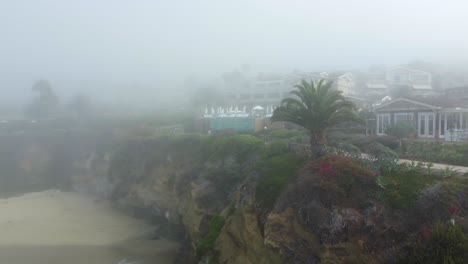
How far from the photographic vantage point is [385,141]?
27000 mm

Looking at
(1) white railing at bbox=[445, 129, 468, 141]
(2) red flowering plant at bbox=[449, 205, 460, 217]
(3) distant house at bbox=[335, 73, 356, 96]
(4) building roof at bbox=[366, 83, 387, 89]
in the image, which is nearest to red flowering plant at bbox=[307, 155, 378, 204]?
(2) red flowering plant at bbox=[449, 205, 460, 217]

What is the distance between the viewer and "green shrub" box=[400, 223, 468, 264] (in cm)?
1128

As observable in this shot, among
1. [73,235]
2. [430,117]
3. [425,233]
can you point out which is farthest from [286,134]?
[425,233]

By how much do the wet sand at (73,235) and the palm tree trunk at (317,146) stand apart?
1113cm

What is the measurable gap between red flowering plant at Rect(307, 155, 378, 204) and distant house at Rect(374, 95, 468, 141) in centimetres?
1469

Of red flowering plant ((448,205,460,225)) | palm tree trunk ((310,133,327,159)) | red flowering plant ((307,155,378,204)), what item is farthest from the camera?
palm tree trunk ((310,133,327,159))

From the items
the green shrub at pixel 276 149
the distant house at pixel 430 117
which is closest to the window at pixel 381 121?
the distant house at pixel 430 117

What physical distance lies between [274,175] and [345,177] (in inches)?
177

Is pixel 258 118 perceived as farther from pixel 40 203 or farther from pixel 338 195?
pixel 338 195

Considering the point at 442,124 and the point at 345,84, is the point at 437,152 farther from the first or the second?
the point at 345,84

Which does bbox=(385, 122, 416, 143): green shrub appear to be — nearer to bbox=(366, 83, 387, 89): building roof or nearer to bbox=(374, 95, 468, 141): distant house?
bbox=(374, 95, 468, 141): distant house

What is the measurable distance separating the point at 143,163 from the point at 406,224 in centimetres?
2885

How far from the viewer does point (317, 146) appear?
21.6 meters

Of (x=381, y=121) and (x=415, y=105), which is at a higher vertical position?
(x=415, y=105)
